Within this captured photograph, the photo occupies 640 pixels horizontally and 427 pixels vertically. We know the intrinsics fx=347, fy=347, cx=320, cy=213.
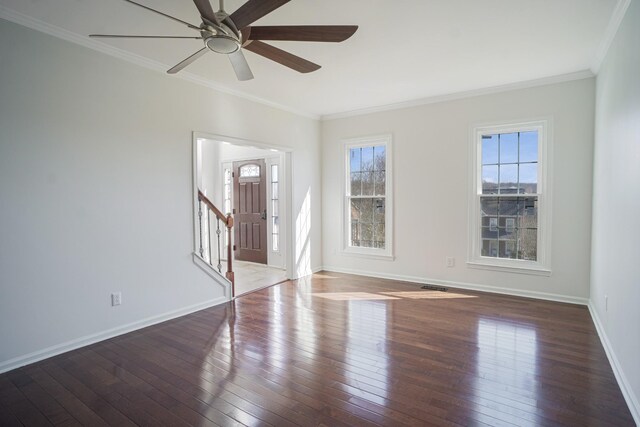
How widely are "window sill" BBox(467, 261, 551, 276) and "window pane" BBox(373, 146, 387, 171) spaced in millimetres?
1910

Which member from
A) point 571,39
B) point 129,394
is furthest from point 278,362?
point 571,39

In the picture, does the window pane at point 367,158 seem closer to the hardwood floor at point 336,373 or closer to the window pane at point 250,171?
the window pane at point 250,171

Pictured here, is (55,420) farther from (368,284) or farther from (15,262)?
(368,284)

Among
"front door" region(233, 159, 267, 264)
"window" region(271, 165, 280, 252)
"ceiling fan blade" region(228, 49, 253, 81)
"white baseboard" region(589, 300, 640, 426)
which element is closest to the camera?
"white baseboard" region(589, 300, 640, 426)

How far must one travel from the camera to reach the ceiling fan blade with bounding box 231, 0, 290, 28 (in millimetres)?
1835

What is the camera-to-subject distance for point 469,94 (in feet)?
15.2

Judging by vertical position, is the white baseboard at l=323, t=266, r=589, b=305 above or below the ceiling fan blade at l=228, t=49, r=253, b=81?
below

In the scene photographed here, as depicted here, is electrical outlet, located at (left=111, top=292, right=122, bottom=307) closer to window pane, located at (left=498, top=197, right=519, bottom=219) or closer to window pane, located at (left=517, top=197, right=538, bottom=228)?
window pane, located at (left=498, top=197, right=519, bottom=219)

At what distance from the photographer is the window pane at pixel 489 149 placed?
15.0 ft

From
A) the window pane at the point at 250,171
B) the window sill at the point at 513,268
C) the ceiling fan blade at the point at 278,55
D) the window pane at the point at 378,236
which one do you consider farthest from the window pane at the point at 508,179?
the window pane at the point at 250,171

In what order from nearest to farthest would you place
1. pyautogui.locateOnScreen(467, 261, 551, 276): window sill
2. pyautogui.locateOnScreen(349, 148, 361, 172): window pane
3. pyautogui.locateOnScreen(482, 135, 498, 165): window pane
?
pyautogui.locateOnScreen(467, 261, 551, 276): window sill → pyautogui.locateOnScreen(482, 135, 498, 165): window pane → pyautogui.locateOnScreen(349, 148, 361, 172): window pane

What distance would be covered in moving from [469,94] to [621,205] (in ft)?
8.50

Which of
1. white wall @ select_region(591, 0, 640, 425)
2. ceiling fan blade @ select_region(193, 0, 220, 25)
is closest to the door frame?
ceiling fan blade @ select_region(193, 0, 220, 25)

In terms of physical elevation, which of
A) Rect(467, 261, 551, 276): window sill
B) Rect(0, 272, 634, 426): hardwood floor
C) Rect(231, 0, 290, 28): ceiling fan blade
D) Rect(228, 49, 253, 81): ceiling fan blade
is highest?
Rect(231, 0, 290, 28): ceiling fan blade
